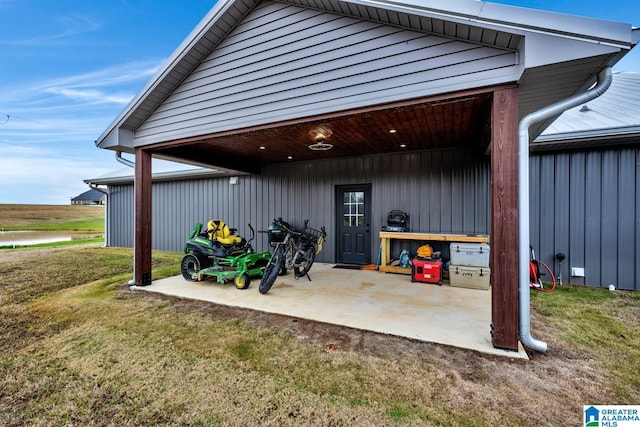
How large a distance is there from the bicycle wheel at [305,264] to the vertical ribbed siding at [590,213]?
4.16 meters

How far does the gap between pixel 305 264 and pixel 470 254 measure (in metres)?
2.95

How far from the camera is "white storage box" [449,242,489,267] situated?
4414 mm

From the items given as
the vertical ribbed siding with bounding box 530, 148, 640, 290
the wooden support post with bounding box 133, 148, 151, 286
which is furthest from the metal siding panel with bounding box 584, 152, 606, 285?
the wooden support post with bounding box 133, 148, 151, 286

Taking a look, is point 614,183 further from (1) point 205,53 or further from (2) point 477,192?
(1) point 205,53

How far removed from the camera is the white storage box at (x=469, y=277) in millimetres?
4312

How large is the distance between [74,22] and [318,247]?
38.5 feet

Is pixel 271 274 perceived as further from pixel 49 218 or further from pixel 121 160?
pixel 49 218

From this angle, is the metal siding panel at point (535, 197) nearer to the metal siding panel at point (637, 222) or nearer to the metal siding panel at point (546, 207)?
the metal siding panel at point (546, 207)

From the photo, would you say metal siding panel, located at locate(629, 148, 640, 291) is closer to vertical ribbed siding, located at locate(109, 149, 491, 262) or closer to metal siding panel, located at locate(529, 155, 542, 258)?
metal siding panel, located at locate(529, 155, 542, 258)

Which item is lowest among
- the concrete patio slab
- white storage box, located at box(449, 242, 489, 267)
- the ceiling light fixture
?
the concrete patio slab

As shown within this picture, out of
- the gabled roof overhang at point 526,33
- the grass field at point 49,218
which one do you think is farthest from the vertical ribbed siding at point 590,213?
the grass field at point 49,218

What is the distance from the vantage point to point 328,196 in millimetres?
6723

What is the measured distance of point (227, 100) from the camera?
12.4ft

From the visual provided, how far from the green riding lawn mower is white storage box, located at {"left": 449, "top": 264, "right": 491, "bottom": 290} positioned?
11.1 feet
